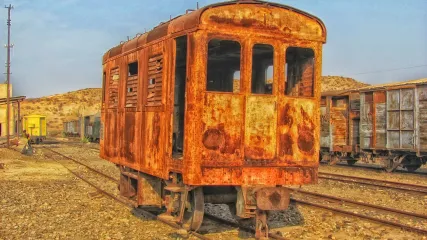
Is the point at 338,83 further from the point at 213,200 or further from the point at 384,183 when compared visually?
the point at 213,200

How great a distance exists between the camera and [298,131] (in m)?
7.64

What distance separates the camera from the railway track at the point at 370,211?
9070mm

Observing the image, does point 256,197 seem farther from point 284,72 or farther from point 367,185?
point 367,185

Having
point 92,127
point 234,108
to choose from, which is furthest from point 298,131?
point 92,127

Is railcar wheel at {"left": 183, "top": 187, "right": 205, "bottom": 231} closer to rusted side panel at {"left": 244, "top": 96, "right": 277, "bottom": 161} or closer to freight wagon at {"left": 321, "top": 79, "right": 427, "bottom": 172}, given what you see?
rusted side panel at {"left": 244, "top": 96, "right": 277, "bottom": 161}

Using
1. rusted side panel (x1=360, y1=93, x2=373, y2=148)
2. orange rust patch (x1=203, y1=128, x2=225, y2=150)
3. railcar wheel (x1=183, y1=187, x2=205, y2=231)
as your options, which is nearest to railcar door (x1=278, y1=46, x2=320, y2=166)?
orange rust patch (x1=203, y1=128, x2=225, y2=150)

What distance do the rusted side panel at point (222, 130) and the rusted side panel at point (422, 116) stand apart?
13.9m

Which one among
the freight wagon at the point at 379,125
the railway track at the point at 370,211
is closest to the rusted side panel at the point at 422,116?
the freight wagon at the point at 379,125

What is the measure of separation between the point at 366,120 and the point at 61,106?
9147 centimetres

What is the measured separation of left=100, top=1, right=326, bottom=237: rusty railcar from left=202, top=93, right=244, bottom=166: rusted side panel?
0.6 inches

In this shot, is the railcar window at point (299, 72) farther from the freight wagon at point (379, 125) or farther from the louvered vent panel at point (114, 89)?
the freight wagon at point (379, 125)

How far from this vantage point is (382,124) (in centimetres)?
2058

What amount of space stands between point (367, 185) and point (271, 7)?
9624 millimetres

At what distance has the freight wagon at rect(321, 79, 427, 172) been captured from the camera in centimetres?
1909
